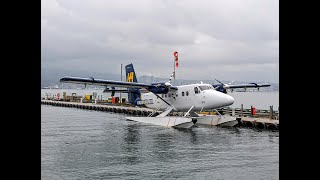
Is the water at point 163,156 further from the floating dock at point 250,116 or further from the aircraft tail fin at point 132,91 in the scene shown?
the aircraft tail fin at point 132,91

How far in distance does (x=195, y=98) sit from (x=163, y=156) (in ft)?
41.6

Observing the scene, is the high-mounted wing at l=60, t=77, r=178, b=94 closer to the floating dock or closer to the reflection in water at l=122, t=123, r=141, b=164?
the floating dock

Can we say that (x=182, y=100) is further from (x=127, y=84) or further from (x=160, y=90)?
(x=127, y=84)

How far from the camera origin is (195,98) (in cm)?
2791

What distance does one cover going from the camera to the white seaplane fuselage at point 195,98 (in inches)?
1039

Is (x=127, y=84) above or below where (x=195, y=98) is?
above

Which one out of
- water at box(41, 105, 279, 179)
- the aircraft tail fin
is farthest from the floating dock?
water at box(41, 105, 279, 179)

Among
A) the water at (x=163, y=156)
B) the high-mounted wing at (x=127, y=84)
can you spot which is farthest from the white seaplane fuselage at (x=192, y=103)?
the water at (x=163, y=156)

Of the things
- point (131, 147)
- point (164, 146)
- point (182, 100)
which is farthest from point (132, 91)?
point (131, 147)

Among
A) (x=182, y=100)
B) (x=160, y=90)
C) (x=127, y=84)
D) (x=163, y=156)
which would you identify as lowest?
(x=163, y=156)

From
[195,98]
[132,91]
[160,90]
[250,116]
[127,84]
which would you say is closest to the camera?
[195,98]
